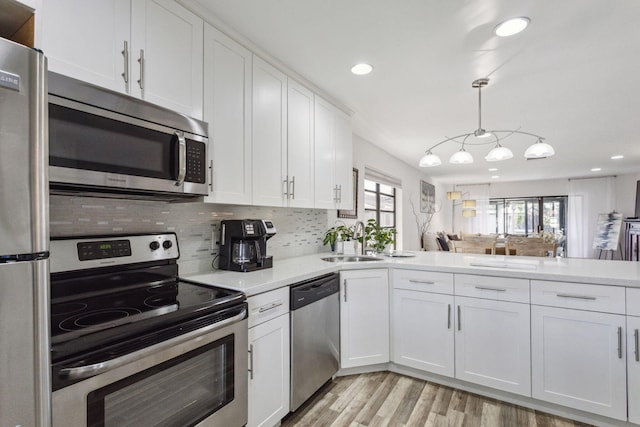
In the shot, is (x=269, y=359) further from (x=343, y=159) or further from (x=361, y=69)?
(x=361, y=69)

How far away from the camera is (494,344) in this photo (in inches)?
82.9

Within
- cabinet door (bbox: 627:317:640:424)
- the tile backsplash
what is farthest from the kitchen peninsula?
the tile backsplash

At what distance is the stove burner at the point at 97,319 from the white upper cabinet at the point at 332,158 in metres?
1.66

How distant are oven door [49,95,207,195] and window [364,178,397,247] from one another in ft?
10.0

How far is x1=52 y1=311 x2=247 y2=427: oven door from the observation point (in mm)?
908

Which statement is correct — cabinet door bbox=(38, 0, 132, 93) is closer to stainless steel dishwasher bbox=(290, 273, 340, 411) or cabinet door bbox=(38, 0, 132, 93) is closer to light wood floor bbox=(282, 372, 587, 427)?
stainless steel dishwasher bbox=(290, 273, 340, 411)

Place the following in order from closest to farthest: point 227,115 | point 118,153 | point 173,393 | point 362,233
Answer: point 173,393, point 118,153, point 227,115, point 362,233

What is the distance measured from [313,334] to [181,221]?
3.54 feet

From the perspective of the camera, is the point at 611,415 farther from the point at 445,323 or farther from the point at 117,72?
the point at 117,72

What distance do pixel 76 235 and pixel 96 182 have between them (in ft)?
1.20

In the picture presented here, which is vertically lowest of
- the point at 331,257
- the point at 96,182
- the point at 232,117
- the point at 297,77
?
the point at 331,257

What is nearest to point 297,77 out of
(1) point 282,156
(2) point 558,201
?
(1) point 282,156

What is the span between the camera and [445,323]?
2.26 metres

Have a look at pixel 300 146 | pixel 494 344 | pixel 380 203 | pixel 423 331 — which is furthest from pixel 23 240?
pixel 380 203
